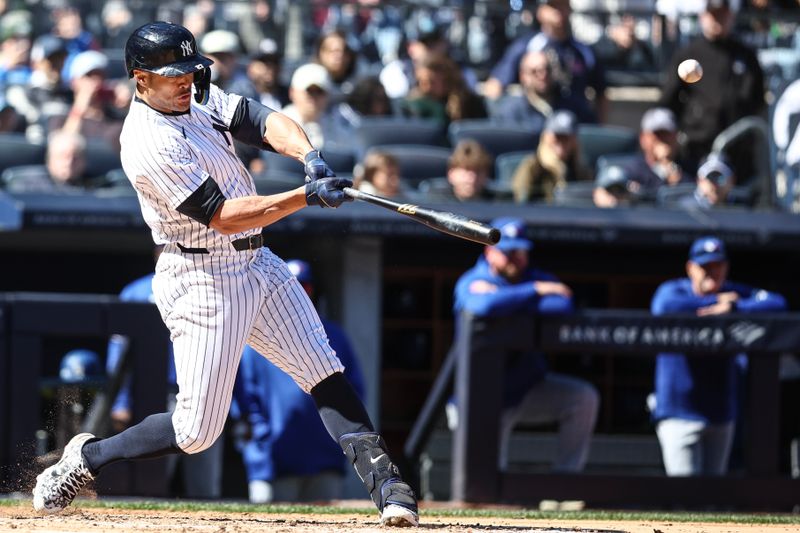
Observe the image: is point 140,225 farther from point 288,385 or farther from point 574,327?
point 574,327

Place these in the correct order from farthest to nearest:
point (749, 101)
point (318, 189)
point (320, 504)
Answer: point (749, 101)
point (320, 504)
point (318, 189)

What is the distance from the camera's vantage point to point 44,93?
941 cm

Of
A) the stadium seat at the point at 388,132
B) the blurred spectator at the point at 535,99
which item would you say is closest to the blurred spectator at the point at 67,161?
the stadium seat at the point at 388,132

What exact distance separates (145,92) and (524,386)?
3.24 meters

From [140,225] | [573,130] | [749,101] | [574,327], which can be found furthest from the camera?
[749,101]

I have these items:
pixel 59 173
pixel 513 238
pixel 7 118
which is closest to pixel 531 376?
pixel 513 238

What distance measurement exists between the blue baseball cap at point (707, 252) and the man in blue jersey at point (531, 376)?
2.42ft

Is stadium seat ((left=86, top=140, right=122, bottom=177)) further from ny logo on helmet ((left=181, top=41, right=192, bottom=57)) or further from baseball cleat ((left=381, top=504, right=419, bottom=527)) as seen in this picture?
baseball cleat ((left=381, top=504, right=419, bottom=527))

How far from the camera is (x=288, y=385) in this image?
7.09 meters

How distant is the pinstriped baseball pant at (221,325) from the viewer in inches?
178

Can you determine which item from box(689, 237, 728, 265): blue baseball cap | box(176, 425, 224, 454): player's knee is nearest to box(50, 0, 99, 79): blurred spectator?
box(689, 237, 728, 265): blue baseball cap

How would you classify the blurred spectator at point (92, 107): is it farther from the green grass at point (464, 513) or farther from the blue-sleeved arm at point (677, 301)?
the blue-sleeved arm at point (677, 301)

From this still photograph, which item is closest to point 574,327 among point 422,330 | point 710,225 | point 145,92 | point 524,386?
point 524,386

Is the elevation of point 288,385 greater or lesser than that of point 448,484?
greater
